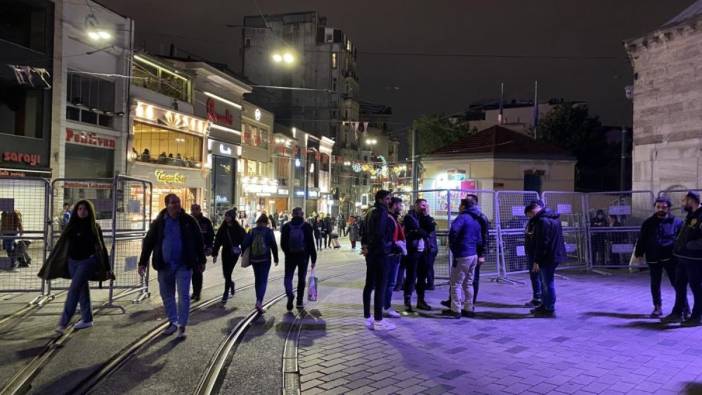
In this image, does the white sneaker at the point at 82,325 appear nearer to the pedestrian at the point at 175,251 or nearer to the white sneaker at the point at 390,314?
the pedestrian at the point at 175,251

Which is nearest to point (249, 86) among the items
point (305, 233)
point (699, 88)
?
point (699, 88)

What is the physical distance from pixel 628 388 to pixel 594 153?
126 ft

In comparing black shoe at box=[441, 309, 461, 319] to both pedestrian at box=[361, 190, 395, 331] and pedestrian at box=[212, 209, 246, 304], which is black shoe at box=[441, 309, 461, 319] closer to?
pedestrian at box=[361, 190, 395, 331]

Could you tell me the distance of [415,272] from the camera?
945 cm

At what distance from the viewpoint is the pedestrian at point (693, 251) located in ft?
25.0

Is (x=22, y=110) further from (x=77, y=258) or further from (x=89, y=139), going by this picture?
(x=77, y=258)

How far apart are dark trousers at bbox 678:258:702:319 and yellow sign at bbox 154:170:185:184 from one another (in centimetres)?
2675

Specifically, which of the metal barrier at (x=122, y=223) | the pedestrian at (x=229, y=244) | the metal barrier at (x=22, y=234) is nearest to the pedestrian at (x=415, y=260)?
the pedestrian at (x=229, y=244)

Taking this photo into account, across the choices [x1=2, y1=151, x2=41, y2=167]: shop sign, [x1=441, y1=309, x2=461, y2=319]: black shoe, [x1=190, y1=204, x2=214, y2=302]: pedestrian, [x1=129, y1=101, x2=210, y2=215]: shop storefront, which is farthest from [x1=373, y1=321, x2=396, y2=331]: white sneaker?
[x1=129, y1=101, x2=210, y2=215]: shop storefront

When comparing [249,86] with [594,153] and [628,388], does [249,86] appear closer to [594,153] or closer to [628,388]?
[594,153]

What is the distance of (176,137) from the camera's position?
104 feet

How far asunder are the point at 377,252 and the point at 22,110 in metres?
19.7

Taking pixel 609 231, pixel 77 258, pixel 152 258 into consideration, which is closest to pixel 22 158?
pixel 77 258

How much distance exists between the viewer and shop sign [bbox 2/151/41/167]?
807 inches
